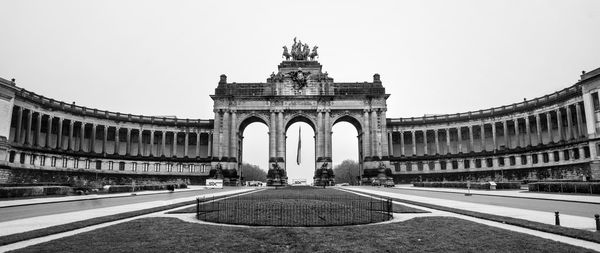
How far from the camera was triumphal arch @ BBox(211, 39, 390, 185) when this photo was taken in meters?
83.3

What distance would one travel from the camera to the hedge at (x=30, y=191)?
1236 inches

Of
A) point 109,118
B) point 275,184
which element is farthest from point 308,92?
point 109,118

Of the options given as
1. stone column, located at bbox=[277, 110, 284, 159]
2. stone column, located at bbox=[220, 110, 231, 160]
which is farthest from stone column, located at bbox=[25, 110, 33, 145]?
stone column, located at bbox=[277, 110, 284, 159]

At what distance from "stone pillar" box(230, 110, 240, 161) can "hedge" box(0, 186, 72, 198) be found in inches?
1758

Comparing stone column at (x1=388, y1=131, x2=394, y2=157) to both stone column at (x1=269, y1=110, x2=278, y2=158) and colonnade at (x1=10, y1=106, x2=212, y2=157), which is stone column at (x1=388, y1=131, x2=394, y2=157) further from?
colonnade at (x1=10, y1=106, x2=212, y2=157)

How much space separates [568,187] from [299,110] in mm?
56449

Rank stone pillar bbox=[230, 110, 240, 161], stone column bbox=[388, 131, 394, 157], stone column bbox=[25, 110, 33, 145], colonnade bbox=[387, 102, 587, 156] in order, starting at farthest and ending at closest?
stone column bbox=[388, 131, 394, 157]
stone pillar bbox=[230, 110, 240, 161]
colonnade bbox=[387, 102, 587, 156]
stone column bbox=[25, 110, 33, 145]

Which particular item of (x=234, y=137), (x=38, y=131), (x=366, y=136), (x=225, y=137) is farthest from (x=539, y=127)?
(x=38, y=131)

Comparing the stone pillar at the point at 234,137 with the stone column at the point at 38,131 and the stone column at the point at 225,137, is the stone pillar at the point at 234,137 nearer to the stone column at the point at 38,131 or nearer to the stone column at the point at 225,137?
the stone column at the point at 225,137

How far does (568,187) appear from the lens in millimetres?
34562

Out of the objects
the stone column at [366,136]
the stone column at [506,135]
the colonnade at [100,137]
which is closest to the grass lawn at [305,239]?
the colonnade at [100,137]

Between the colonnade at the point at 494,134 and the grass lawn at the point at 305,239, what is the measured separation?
65651 mm

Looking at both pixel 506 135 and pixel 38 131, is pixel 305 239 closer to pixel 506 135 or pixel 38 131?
pixel 38 131

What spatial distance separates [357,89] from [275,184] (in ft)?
93.6
